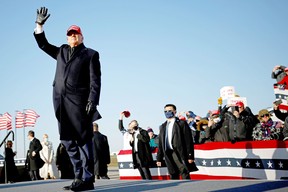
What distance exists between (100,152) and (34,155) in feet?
8.86

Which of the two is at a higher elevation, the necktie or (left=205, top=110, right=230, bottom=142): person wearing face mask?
the necktie

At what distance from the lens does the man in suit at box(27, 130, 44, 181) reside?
15.4 meters

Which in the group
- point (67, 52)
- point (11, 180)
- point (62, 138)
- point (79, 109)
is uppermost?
point (67, 52)

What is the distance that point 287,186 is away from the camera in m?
3.24

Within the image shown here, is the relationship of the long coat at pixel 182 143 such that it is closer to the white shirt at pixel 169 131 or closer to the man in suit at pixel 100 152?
the white shirt at pixel 169 131

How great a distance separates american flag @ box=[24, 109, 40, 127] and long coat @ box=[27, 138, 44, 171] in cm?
1777

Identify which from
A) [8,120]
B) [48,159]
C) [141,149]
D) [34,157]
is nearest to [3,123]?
[8,120]

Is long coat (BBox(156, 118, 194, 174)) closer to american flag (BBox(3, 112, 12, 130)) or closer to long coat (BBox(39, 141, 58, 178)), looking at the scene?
long coat (BBox(39, 141, 58, 178))

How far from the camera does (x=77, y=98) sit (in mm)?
4348

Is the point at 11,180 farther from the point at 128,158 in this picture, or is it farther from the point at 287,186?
the point at 287,186

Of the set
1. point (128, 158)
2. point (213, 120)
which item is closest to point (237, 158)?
point (213, 120)

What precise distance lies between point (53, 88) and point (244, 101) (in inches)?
287

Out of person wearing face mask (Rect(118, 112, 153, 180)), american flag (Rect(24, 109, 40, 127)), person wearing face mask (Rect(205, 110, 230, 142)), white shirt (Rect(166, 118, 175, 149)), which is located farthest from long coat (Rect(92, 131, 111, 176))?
american flag (Rect(24, 109, 40, 127))

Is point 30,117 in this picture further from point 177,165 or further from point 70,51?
point 70,51
